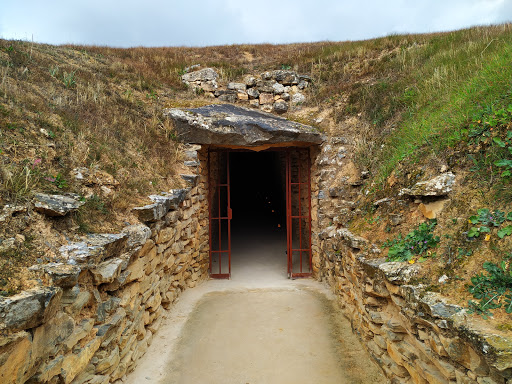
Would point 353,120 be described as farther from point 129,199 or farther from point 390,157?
point 129,199

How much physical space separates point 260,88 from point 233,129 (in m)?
2.07

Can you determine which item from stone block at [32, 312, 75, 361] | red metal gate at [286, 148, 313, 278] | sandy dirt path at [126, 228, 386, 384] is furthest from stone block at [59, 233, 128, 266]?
red metal gate at [286, 148, 313, 278]

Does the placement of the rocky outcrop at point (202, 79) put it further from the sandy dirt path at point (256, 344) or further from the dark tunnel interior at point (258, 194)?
the sandy dirt path at point (256, 344)

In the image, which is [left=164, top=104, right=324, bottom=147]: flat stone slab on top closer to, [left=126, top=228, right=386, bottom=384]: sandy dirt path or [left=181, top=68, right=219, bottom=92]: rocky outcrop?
[left=181, top=68, right=219, bottom=92]: rocky outcrop

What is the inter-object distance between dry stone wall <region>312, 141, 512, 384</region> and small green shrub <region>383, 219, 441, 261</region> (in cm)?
13

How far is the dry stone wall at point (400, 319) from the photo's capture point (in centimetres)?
207

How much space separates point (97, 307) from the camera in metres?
2.95

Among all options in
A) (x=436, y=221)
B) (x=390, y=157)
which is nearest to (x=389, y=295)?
(x=436, y=221)

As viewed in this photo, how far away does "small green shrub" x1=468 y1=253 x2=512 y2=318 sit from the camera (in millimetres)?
2197

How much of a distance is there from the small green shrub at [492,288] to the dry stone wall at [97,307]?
3036 millimetres

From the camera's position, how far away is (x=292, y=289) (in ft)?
19.7

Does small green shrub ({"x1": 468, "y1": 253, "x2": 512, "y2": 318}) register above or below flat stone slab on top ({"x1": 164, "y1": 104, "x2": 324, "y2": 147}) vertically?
below

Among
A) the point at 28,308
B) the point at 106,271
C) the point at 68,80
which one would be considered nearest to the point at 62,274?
the point at 28,308

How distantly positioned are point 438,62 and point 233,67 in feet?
15.7
